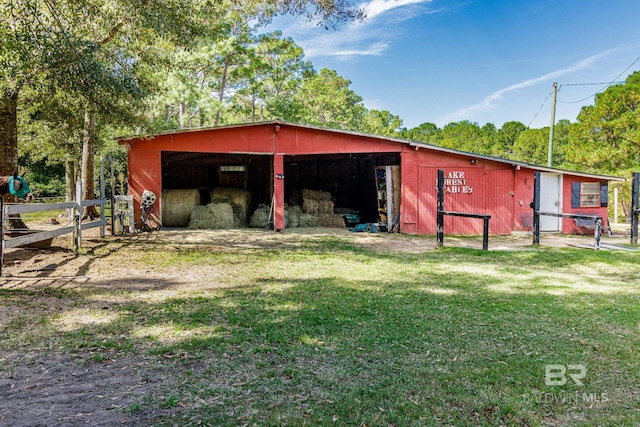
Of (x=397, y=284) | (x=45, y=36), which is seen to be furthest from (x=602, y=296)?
(x=45, y=36)

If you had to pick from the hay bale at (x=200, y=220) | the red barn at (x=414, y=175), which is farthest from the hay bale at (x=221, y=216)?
the red barn at (x=414, y=175)

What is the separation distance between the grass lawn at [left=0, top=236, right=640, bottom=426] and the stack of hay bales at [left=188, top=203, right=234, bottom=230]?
668 cm

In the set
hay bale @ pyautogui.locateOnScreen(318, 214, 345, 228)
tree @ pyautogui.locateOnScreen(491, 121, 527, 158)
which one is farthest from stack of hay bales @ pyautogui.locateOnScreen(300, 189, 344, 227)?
tree @ pyautogui.locateOnScreen(491, 121, 527, 158)

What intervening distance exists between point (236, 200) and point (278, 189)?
2767 millimetres

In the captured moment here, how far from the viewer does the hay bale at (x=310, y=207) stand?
15.6 meters

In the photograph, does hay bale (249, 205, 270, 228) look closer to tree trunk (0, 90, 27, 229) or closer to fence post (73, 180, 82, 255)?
fence post (73, 180, 82, 255)

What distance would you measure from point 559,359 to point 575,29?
26.2 m

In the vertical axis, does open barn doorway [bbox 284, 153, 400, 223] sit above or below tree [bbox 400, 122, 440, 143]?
below

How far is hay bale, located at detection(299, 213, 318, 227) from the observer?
14639 mm

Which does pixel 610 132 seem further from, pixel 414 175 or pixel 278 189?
pixel 278 189

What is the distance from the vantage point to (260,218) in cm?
1422

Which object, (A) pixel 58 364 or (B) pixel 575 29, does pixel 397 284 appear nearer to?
(A) pixel 58 364

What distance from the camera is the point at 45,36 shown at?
21.0ft

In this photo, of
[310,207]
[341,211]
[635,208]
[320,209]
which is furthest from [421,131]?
[635,208]
